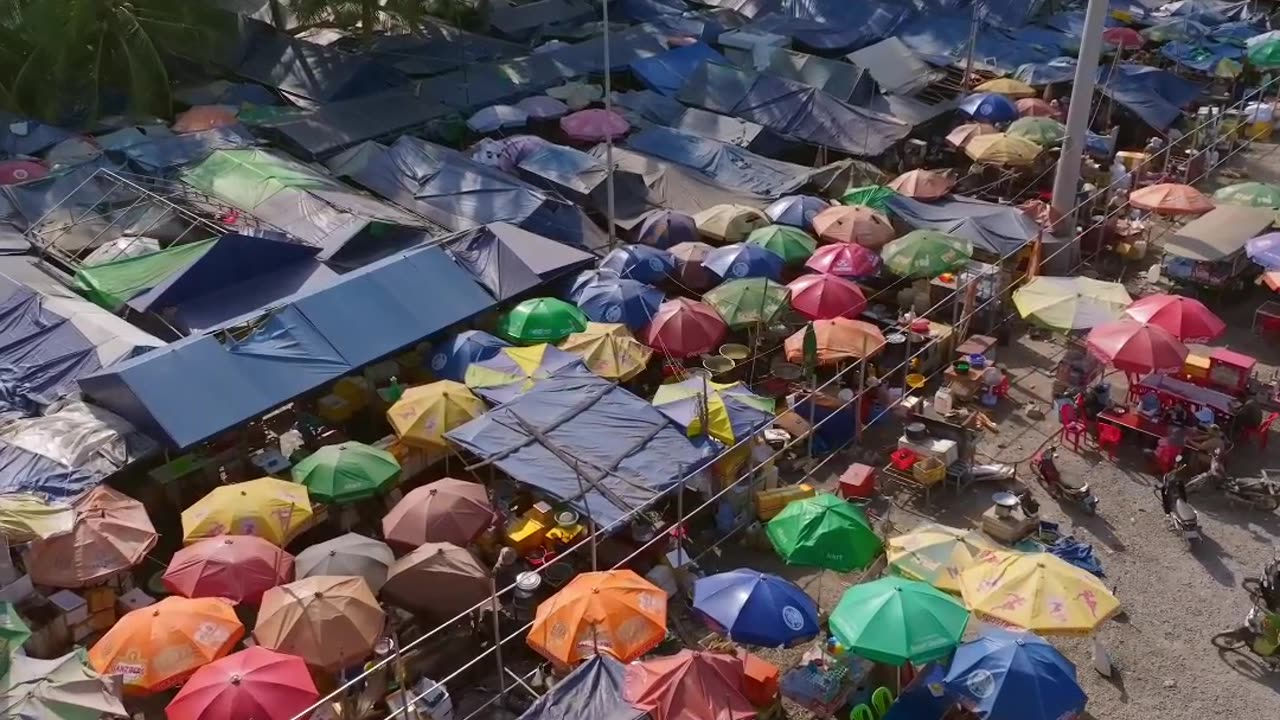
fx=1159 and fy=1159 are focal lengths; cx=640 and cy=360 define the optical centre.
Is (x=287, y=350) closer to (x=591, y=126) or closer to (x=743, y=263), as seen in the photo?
(x=743, y=263)

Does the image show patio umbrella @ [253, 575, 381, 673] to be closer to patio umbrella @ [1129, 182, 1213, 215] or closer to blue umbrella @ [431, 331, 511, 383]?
blue umbrella @ [431, 331, 511, 383]

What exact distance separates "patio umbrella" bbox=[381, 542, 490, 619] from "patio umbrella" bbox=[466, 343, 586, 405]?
3150 mm

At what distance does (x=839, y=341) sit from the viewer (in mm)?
17578

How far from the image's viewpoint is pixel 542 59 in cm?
3100

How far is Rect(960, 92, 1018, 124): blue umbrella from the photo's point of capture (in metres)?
28.0

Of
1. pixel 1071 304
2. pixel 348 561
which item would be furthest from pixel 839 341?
pixel 348 561

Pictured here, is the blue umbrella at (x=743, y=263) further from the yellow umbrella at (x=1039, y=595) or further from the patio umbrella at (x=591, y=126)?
the yellow umbrella at (x=1039, y=595)

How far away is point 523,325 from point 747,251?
462 cm

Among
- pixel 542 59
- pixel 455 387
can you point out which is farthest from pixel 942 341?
pixel 542 59

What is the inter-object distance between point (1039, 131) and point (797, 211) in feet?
23.3

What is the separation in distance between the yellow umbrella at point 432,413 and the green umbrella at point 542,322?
2.27 metres

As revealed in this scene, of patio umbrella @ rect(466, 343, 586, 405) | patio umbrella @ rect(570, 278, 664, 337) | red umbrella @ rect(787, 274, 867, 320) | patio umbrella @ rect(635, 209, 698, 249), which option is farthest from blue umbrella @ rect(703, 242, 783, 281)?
patio umbrella @ rect(466, 343, 586, 405)

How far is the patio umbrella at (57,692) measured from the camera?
10492mm

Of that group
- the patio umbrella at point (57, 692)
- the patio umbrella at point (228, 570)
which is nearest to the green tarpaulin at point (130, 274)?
the patio umbrella at point (228, 570)
